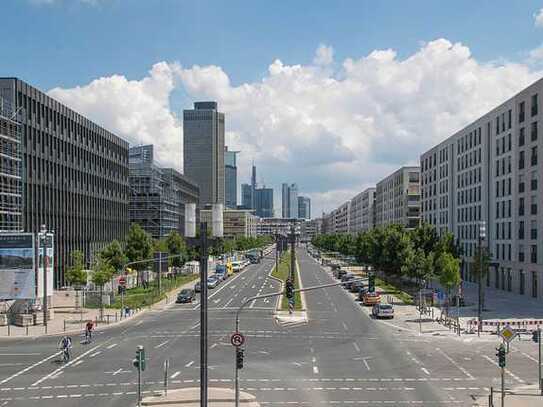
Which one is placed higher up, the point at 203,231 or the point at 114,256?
the point at 203,231

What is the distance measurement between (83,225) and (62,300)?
24594 millimetres

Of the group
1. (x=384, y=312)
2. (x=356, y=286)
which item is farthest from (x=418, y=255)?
(x=384, y=312)

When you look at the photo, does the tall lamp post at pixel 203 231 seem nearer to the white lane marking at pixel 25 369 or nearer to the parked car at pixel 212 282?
the white lane marking at pixel 25 369

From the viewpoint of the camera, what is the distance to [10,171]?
73.1m

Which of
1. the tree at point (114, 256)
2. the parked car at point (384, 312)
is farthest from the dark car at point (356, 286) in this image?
the tree at point (114, 256)

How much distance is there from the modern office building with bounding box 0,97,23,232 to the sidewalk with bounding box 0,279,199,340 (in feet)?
43.6

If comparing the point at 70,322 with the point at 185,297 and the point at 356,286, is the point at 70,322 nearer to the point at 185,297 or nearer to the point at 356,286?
the point at 185,297

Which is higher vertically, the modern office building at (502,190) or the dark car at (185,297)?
the modern office building at (502,190)

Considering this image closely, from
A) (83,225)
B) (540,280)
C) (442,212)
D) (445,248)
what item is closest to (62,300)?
(83,225)

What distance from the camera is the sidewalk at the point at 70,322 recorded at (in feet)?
166

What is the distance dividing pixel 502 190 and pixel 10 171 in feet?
200

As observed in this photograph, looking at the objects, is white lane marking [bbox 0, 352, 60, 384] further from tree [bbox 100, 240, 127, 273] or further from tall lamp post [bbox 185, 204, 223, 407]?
tree [bbox 100, 240, 127, 273]

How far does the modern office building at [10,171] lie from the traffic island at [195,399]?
46.8 meters

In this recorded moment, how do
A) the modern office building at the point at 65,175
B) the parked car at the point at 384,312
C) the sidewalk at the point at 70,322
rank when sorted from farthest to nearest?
the modern office building at the point at 65,175
the parked car at the point at 384,312
the sidewalk at the point at 70,322
